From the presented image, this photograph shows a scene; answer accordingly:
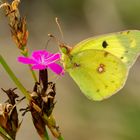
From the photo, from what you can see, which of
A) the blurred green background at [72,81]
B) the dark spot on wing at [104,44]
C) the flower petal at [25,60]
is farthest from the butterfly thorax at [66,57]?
the blurred green background at [72,81]

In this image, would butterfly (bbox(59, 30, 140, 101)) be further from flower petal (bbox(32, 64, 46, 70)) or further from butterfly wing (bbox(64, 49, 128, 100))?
flower petal (bbox(32, 64, 46, 70))

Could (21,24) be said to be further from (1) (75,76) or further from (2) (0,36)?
(2) (0,36)

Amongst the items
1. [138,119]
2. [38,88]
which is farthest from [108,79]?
[138,119]

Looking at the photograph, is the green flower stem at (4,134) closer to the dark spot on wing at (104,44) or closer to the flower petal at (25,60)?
the flower petal at (25,60)

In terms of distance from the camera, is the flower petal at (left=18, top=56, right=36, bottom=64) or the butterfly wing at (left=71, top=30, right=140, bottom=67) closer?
the flower petal at (left=18, top=56, right=36, bottom=64)

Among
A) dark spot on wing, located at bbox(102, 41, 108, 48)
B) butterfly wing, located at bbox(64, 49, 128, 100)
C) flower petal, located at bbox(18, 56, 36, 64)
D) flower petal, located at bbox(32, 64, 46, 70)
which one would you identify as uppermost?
flower petal, located at bbox(18, 56, 36, 64)

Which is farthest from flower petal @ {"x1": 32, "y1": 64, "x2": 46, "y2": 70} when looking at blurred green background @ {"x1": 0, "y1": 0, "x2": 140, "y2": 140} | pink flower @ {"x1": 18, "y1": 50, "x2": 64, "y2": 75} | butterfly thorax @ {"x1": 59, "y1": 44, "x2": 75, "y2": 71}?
blurred green background @ {"x1": 0, "y1": 0, "x2": 140, "y2": 140}
